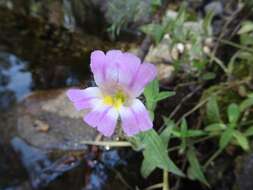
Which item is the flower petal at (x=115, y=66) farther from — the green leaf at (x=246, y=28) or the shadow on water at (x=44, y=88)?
the green leaf at (x=246, y=28)

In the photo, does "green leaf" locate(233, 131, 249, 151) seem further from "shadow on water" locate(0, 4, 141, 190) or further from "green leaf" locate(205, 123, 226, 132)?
"shadow on water" locate(0, 4, 141, 190)

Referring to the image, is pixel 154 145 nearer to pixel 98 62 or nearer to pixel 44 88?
pixel 98 62

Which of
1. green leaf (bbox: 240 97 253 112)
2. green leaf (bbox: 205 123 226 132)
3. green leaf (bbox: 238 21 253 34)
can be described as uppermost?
green leaf (bbox: 238 21 253 34)

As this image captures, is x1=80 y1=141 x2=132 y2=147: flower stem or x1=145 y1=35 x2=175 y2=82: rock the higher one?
x1=145 y1=35 x2=175 y2=82: rock

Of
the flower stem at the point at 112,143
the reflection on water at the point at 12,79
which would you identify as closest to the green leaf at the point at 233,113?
the flower stem at the point at 112,143

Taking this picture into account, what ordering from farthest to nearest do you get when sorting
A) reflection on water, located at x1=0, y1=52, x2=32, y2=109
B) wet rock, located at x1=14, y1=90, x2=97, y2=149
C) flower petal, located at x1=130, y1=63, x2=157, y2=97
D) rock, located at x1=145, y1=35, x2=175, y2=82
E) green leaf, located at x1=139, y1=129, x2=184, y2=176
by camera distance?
reflection on water, located at x1=0, y1=52, x2=32, y2=109
rock, located at x1=145, y1=35, x2=175, y2=82
wet rock, located at x1=14, y1=90, x2=97, y2=149
green leaf, located at x1=139, y1=129, x2=184, y2=176
flower petal, located at x1=130, y1=63, x2=157, y2=97

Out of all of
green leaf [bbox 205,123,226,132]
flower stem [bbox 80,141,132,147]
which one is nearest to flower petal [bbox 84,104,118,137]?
flower stem [bbox 80,141,132,147]
